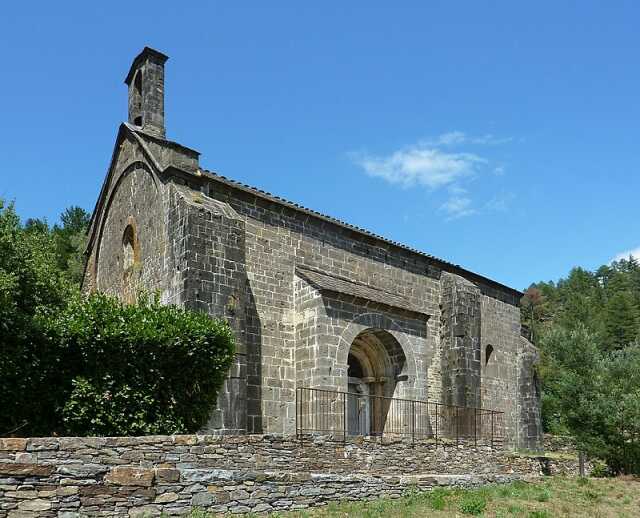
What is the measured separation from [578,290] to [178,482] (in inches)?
3814

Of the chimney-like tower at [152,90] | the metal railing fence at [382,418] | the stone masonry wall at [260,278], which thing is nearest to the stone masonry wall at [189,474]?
the metal railing fence at [382,418]

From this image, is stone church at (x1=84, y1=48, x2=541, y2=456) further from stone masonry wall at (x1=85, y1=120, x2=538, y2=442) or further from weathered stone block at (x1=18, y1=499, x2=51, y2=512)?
weathered stone block at (x1=18, y1=499, x2=51, y2=512)

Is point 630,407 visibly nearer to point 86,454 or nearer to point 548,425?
point 86,454

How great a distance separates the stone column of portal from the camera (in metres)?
21.2

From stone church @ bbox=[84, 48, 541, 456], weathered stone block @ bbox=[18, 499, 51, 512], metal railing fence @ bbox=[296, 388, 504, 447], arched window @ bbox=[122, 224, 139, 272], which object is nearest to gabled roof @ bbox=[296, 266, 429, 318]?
stone church @ bbox=[84, 48, 541, 456]

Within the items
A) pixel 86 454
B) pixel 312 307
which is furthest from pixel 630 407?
pixel 86 454

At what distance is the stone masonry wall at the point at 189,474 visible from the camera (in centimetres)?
983

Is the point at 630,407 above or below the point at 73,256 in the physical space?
below

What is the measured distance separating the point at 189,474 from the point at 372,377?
9355mm

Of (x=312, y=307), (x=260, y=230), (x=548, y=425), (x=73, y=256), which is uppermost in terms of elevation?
(x=73, y=256)

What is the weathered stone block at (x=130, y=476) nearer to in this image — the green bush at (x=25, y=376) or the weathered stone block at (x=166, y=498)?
the weathered stone block at (x=166, y=498)

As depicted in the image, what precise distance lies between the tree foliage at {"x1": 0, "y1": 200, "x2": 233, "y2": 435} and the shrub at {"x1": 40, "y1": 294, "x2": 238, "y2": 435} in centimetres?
2

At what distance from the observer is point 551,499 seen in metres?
15.5

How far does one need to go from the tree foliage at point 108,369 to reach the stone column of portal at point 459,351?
10584 mm
